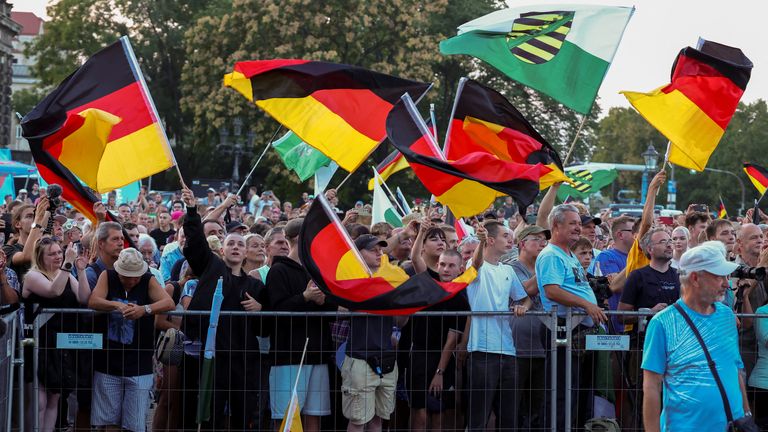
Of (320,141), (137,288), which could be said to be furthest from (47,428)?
(320,141)

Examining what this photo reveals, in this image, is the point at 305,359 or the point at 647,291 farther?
the point at 647,291

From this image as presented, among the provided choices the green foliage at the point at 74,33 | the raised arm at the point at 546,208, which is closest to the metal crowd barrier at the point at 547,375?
the raised arm at the point at 546,208

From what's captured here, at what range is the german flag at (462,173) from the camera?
9578 millimetres

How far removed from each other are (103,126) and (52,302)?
1.67 metres

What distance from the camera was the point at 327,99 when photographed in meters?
11.1

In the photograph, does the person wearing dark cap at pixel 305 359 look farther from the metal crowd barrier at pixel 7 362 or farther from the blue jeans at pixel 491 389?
the metal crowd barrier at pixel 7 362

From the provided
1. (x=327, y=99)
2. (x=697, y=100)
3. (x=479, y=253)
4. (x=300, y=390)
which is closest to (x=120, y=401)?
(x=300, y=390)

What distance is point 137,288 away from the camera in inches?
355

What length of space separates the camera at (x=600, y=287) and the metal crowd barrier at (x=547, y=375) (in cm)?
57

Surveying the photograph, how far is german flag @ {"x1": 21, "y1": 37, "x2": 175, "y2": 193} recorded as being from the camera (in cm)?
991

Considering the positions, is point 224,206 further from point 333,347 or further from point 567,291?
point 567,291

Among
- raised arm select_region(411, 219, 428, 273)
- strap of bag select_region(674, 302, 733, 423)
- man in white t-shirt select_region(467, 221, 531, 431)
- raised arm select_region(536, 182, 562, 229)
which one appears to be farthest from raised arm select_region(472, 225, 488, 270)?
strap of bag select_region(674, 302, 733, 423)

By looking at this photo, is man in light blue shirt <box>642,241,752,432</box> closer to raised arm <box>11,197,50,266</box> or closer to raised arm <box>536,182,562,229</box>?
raised arm <box>536,182,562,229</box>

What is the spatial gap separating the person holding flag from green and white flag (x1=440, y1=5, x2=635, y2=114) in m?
3.45
